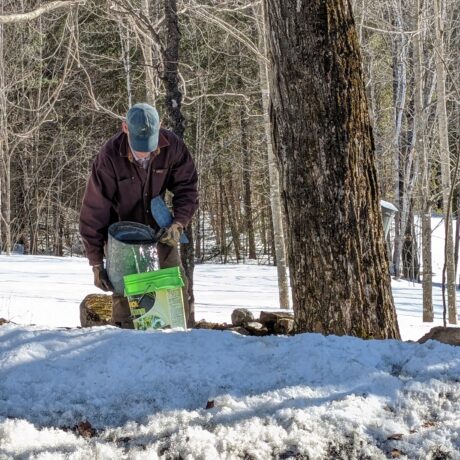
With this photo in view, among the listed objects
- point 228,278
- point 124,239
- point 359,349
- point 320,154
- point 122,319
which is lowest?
point 228,278

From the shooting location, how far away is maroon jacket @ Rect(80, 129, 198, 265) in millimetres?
4012

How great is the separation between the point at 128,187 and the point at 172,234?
1.32 ft

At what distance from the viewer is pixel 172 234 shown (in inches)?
163

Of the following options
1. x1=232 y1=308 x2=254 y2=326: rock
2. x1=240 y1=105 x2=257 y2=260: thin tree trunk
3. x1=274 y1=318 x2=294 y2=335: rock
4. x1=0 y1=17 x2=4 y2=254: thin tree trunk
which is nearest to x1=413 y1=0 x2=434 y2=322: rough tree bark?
x1=232 y1=308 x2=254 y2=326: rock

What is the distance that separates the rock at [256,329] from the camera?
4.83m

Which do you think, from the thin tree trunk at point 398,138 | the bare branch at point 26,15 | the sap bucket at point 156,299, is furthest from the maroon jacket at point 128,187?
the thin tree trunk at point 398,138

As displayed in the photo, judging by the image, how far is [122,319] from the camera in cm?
429

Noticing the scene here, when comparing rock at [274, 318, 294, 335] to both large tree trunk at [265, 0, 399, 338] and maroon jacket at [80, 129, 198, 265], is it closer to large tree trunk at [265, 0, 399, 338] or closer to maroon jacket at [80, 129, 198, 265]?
maroon jacket at [80, 129, 198, 265]

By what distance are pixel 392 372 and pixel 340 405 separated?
36cm

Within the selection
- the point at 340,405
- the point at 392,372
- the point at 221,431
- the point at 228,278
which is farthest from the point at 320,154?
the point at 228,278

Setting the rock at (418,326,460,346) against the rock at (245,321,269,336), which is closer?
the rock at (418,326,460,346)

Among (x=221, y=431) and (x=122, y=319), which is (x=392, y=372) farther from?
(x=122, y=319)

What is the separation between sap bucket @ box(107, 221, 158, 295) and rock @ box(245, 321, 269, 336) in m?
1.09

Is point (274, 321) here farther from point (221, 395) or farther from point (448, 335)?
point (221, 395)
